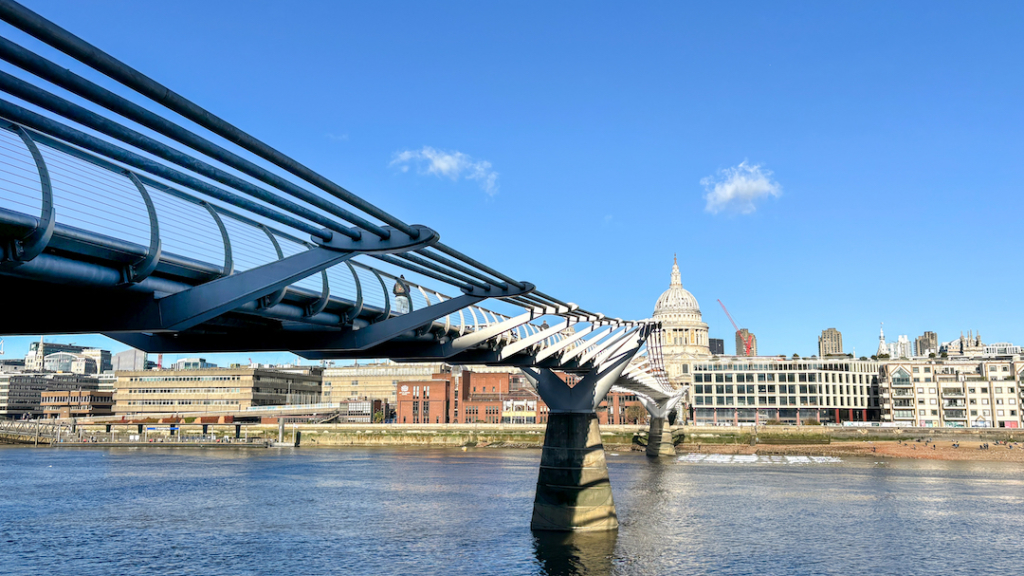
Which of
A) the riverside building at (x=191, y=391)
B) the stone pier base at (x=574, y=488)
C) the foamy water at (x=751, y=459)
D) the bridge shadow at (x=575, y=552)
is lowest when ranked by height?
the foamy water at (x=751, y=459)

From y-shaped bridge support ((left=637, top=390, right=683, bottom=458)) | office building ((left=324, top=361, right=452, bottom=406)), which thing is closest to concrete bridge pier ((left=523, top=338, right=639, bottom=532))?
y-shaped bridge support ((left=637, top=390, right=683, bottom=458))

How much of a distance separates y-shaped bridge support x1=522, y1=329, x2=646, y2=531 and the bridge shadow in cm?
67

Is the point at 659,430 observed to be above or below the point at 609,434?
above

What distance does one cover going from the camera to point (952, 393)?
5059 inches

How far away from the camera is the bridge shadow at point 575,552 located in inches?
1126

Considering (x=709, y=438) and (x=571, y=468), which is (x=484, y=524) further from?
(x=709, y=438)

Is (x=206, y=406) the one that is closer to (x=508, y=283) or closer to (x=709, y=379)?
(x=709, y=379)

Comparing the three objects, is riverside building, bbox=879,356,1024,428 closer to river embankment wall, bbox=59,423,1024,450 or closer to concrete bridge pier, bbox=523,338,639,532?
river embankment wall, bbox=59,423,1024,450

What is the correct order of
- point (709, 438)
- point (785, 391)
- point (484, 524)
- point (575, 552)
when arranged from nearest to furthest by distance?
1. point (575, 552)
2. point (484, 524)
3. point (709, 438)
4. point (785, 391)

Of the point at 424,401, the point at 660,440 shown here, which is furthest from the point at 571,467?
the point at 424,401

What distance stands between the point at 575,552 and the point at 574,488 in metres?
4.48

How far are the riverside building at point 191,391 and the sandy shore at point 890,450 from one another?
8922 cm

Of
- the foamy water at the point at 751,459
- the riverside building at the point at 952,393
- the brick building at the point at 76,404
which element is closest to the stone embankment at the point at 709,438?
the foamy water at the point at 751,459

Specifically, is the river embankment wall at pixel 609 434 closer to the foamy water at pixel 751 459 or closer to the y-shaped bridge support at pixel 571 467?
the foamy water at pixel 751 459
